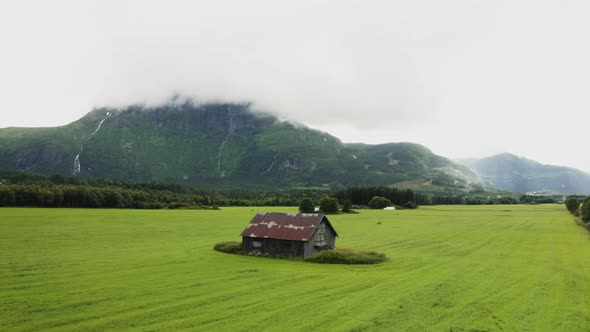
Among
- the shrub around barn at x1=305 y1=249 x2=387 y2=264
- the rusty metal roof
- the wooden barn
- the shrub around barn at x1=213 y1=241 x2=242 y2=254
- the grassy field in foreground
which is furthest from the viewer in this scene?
the shrub around barn at x1=213 y1=241 x2=242 y2=254

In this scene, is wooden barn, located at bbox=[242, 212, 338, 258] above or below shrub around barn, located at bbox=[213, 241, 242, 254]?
above

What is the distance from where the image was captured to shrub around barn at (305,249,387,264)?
48513 millimetres

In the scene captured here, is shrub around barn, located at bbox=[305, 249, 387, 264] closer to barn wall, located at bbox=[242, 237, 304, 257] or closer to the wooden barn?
barn wall, located at bbox=[242, 237, 304, 257]

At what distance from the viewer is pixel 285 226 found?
5606cm

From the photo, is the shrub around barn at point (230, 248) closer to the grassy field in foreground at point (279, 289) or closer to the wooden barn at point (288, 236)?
the wooden barn at point (288, 236)

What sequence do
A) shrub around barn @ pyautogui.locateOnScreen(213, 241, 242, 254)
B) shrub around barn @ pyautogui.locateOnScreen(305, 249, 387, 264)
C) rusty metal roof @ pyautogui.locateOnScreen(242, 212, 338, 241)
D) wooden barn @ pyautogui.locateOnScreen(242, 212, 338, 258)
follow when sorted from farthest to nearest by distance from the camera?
1. shrub around barn @ pyautogui.locateOnScreen(213, 241, 242, 254)
2. rusty metal roof @ pyautogui.locateOnScreen(242, 212, 338, 241)
3. wooden barn @ pyautogui.locateOnScreen(242, 212, 338, 258)
4. shrub around barn @ pyautogui.locateOnScreen(305, 249, 387, 264)

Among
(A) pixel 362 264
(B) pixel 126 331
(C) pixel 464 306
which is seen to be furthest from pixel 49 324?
(A) pixel 362 264

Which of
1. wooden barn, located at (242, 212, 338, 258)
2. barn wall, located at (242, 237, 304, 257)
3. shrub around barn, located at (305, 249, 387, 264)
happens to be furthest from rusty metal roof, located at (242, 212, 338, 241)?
shrub around barn, located at (305, 249, 387, 264)

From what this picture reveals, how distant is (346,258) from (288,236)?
8775mm

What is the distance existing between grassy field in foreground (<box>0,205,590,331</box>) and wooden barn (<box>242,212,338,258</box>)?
3561 mm

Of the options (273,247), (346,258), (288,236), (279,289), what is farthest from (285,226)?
(279,289)

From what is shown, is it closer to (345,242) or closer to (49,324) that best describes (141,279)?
(49,324)

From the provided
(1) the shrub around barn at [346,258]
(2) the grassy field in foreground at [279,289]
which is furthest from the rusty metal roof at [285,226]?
(2) the grassy field in foreground at [279,289]

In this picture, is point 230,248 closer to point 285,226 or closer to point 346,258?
point 285,226
